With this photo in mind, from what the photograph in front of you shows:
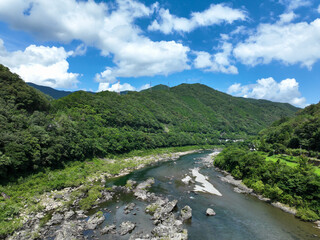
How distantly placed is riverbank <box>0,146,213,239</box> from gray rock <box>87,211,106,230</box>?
404 centimetres

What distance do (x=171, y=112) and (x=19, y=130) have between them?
139585mm

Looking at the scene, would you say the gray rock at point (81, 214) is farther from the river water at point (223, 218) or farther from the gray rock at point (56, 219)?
the gray rock at point (56, 219)

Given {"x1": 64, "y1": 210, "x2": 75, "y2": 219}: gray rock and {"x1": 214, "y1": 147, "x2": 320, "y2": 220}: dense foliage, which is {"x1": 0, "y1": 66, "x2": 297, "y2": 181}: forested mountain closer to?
{"x1": 64, "y1": 210, "x2": 75, "y2": 219}: gray rock

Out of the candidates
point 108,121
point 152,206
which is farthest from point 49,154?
point 108,121

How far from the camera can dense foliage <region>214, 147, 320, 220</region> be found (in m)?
29.0

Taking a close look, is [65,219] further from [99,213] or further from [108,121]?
[108,121]

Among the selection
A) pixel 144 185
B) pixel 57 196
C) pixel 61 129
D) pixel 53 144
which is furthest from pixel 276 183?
pixel 61 129

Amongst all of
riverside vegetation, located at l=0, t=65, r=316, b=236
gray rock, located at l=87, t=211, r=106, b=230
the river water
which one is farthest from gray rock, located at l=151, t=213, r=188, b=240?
riverside vegetation, located at l=0, t=65, r=316, b=236

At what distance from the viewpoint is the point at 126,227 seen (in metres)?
24.9

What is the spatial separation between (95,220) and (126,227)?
5114mm

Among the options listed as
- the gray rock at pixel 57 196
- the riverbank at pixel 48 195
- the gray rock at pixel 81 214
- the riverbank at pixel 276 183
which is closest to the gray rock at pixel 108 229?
the gray rock at pixel 81 214

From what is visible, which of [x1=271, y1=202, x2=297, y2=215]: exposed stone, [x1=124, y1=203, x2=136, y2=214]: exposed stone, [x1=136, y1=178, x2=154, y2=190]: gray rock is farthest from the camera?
[x1=136, y1=178, x2=154, y2=190]: gray rock

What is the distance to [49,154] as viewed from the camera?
42.7 meters

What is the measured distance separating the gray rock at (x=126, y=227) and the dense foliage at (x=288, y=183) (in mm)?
26960
